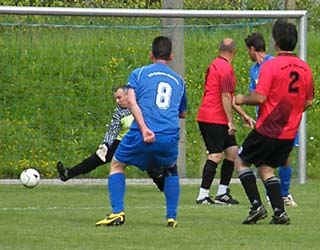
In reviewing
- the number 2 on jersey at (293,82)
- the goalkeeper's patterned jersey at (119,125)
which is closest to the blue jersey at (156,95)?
→ the number 2 on jersey at (293,82)

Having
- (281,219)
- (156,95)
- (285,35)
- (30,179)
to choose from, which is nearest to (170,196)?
(156,95)

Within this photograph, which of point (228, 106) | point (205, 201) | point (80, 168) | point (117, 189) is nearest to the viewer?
point (117, 189)

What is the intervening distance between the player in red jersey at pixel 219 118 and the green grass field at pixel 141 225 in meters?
0.31

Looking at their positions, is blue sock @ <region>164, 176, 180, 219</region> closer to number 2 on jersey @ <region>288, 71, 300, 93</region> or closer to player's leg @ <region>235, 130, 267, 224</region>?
player's leg @ <region>235, 130, 267, 224</region>

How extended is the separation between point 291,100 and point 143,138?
4.69 ft

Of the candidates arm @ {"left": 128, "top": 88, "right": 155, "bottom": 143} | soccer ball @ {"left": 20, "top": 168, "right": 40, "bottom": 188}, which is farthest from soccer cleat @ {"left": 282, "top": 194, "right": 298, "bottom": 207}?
arm @ {"left": 128, "top": 88, "right": 155, "bottom": 143}

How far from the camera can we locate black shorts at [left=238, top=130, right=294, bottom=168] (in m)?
10.8

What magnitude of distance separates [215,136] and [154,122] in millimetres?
3239

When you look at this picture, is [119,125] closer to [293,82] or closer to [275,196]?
[275,196]

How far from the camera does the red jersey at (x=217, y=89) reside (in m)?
13.4

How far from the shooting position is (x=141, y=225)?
10.9 meters

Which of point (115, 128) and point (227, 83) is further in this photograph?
→ point (115, 128)

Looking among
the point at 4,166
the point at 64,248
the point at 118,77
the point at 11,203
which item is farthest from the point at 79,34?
the point at 64,248

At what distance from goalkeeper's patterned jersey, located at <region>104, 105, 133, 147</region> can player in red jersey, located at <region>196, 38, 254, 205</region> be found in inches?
50.0
